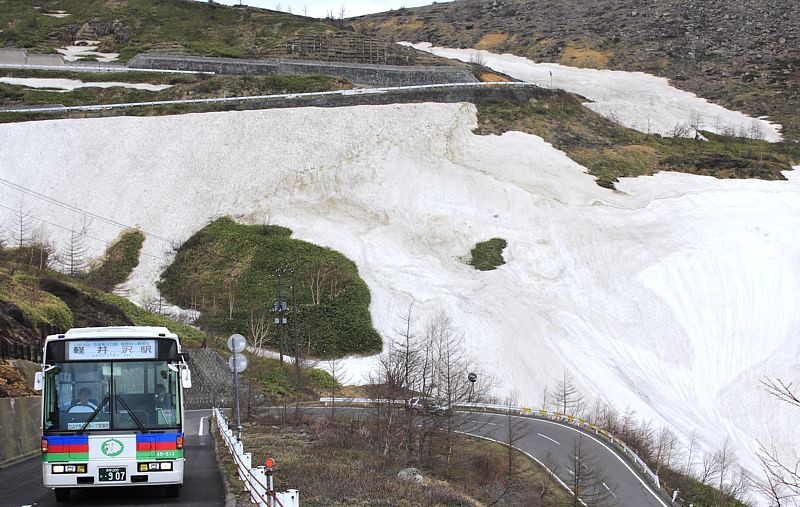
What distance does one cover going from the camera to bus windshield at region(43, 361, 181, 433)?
15.0 m

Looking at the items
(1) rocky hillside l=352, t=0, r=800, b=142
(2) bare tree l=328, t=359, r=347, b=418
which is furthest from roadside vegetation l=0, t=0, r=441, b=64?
(2) bare tree l=328, t=359, r=347, b=418

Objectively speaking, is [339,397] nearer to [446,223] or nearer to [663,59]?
[446,223]

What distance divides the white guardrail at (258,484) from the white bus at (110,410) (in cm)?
126

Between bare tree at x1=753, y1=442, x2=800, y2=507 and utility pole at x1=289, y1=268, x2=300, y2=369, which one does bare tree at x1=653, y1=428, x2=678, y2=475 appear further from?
utility pole at x1=289, y1=268, x2=300, y2=369

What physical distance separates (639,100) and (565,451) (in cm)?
8112

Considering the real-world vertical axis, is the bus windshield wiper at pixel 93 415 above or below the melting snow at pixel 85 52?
below

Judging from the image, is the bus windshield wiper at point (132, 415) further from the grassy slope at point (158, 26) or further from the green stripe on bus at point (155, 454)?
the grassy slope at point (158, 26)

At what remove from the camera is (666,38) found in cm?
13350

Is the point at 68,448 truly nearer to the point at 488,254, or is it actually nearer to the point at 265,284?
the point at 265,284

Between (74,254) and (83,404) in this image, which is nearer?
(83,404)

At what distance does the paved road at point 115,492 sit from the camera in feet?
51.1

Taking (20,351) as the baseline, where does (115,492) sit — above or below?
above

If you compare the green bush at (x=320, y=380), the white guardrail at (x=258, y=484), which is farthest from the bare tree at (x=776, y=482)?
the green bush at (x=320, y=380)

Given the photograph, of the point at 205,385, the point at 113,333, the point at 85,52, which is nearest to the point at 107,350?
the point at 113,333
